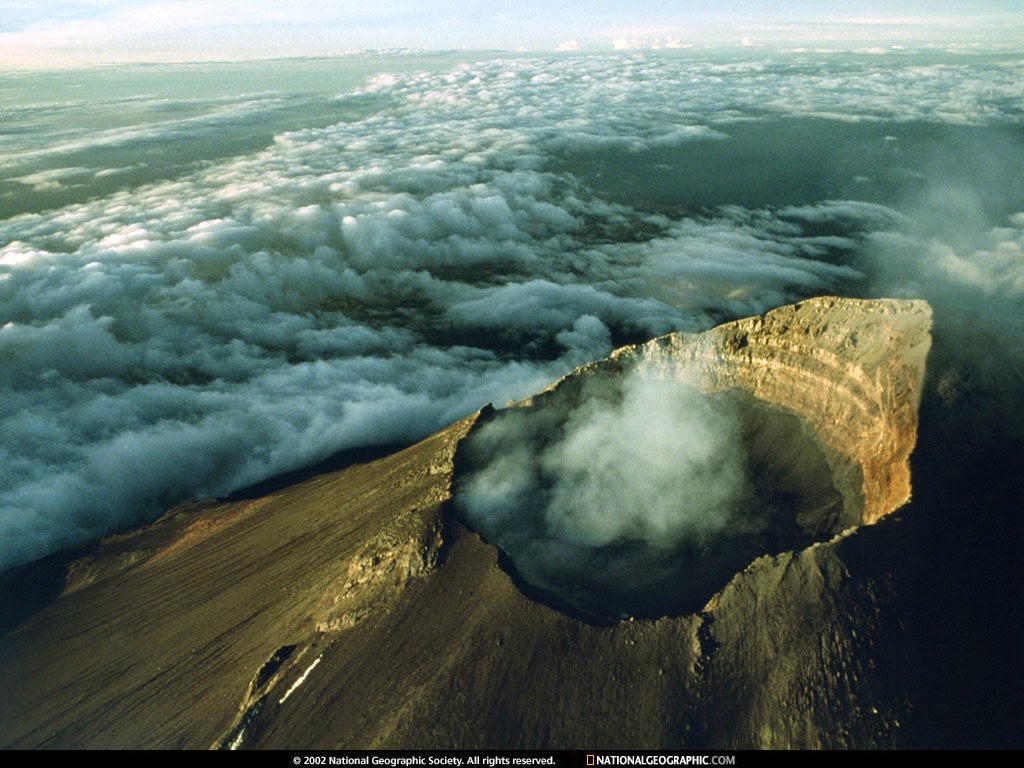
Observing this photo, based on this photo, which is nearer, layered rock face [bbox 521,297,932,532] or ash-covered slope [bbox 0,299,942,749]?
ash-covered slope [bbox 0,299,942,749]

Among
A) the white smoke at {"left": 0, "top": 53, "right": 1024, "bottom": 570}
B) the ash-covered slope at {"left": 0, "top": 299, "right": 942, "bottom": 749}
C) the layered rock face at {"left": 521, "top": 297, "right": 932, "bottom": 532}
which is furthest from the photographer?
the white smoke at {"left": 0, "top": 53, "right": 1024, "bottom": 570}

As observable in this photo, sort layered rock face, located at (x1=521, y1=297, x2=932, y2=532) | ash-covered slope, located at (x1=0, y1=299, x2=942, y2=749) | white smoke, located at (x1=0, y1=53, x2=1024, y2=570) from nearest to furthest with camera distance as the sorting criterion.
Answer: ash-covered slope, located at (x1=0, y1=299, x2=942, y2=749), layered rock face, located at (x1=521, y1=297, x2=932, y2=532), white smoke, located at (x1=0, y1=53, x2=1024, y2=570)

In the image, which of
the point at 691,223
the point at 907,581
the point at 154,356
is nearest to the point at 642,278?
the point at 691,223

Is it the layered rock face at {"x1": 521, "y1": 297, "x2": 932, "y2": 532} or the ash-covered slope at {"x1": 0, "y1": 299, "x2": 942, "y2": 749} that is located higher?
the layered rock face at {"x1": 521, "y1": 297, "x2": 932, "y2": 532}

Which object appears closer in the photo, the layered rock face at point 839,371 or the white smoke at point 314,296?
the layered rock face at point 839,371

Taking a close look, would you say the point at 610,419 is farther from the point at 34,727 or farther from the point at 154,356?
the point at 154,356

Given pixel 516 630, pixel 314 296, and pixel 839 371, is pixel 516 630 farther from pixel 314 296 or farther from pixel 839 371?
pixel 314 296

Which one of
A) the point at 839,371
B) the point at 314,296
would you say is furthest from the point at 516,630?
the point at 314,296
